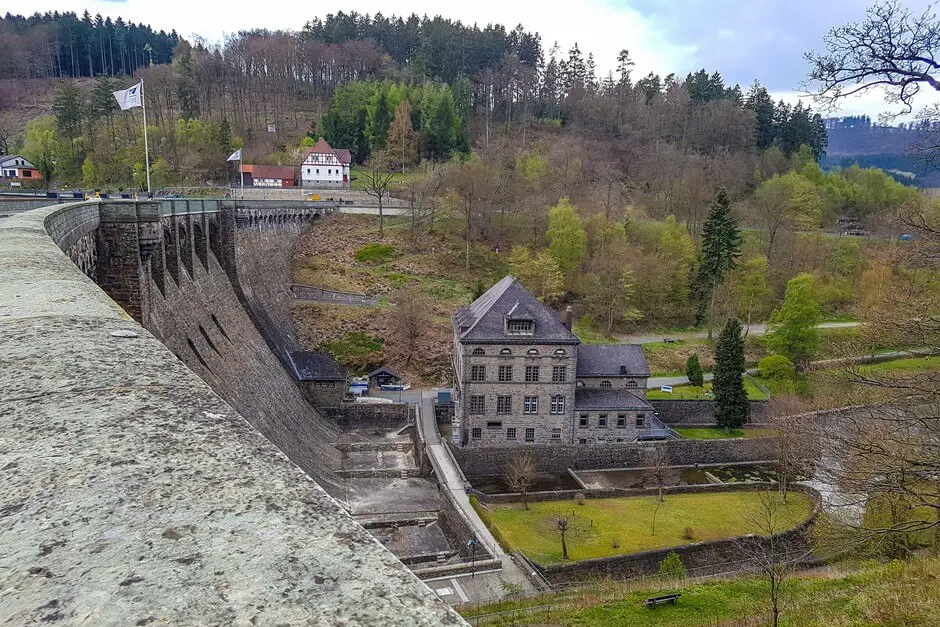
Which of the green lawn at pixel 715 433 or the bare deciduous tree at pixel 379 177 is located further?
the bare deciduous tree at pixel 379 177

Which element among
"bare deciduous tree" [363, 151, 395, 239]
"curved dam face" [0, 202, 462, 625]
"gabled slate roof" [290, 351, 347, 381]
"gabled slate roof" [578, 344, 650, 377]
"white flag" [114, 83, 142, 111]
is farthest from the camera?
"bare deciduous tree" [363, 151, 395, 239]

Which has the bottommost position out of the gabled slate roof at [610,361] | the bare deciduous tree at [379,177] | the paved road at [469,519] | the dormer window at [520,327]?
the paved road at [469,519]

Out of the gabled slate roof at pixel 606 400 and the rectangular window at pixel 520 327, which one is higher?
the rectangular window at pixel 520 327

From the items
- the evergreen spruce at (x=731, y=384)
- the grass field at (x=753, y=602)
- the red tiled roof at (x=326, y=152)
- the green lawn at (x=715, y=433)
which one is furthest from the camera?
the red tiled roof at (x=326, y=152)

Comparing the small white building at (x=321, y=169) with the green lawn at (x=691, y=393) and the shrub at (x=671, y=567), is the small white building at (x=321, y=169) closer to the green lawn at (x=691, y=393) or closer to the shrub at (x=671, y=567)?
the green lawn at (x=691, y=393)

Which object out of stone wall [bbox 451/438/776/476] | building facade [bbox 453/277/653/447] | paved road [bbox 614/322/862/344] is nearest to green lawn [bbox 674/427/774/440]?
stone wall [bbox 451/438/776/476]

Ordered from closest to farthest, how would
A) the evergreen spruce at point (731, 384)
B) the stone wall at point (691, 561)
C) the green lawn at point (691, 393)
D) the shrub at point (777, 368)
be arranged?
the stone wall at point (691, 561)
the evergreen spruce at point (731, 384)
the green lawn at point (691, 393)
the shrub at point (777, 368)

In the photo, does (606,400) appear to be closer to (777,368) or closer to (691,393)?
(691,393)

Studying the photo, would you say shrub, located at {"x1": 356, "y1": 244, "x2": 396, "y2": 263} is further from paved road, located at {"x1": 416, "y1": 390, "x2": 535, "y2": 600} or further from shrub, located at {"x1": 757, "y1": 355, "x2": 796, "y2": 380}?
shrub, located at {"x1": 757, "y1": 355, "x2": 796, "y2": 380}

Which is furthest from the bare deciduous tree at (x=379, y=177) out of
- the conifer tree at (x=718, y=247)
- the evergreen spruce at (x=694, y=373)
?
the evergreen spruce at (x=694, y=373)
